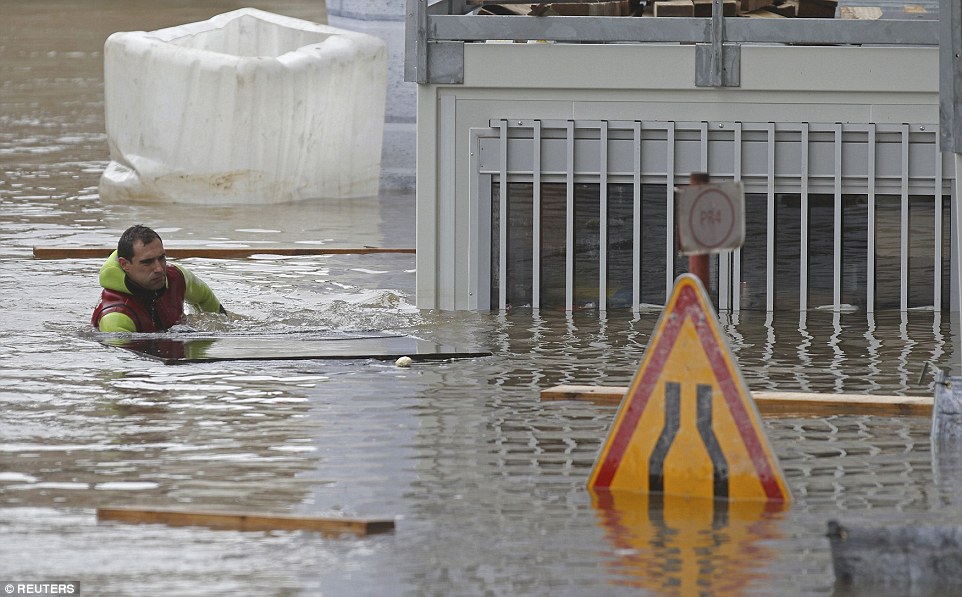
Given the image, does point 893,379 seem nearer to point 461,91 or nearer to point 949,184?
point 949,184

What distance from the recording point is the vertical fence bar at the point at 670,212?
13.2 m

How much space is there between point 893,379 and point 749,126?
3573mm

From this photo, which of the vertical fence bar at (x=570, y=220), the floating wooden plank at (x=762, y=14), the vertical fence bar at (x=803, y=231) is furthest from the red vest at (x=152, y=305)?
the floating wooden plank at (x=762, y=14)

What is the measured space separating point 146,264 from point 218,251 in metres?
5.56

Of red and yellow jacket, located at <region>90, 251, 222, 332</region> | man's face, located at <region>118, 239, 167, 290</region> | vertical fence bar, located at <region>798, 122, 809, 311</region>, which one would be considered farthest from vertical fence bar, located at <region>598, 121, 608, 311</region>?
man's face, located at <region>118, 239, 167, 290</region>

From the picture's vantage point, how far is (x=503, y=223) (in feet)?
44.1

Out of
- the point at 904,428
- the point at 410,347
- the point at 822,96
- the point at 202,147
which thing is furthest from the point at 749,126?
the point at 202,147

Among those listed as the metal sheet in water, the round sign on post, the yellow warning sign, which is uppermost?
the round sign on post

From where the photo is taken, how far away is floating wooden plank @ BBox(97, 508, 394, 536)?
6527mm

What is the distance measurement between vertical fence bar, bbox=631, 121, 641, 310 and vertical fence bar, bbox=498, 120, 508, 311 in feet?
3.20

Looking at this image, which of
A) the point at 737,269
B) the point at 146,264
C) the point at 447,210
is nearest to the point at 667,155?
the point at 737,269

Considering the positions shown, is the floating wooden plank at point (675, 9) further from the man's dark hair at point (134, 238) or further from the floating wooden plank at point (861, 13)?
the man's dark hair at point (134, 238)

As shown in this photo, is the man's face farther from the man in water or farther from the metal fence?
the metal fence

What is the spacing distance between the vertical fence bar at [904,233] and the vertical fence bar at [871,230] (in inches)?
8.5
